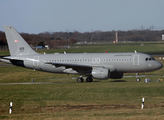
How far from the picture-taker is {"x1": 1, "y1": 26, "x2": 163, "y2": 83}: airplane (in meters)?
40.8

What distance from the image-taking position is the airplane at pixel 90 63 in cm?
4075

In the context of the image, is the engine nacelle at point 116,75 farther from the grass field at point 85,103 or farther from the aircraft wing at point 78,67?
the grass field at point 85,103

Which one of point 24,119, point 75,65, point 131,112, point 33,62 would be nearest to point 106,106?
point 131,112

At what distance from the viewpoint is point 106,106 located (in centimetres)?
2450

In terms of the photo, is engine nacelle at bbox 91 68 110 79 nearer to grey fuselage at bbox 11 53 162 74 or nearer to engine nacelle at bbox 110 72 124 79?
grey fuselage at bbox 11 53 162 74

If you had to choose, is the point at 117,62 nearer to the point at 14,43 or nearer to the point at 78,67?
the point at 78,67

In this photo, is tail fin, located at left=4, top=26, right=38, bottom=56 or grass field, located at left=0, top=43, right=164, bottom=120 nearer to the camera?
grass field, located at left=0, top=43, right=164, bottom=120

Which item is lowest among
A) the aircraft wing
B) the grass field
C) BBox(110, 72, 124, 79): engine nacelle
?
the grass field

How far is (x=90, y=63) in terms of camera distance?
4156 cm

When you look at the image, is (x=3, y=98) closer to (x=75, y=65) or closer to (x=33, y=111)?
(x=33, y=111)

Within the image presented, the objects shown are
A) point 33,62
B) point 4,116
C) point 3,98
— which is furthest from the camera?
point 33,62

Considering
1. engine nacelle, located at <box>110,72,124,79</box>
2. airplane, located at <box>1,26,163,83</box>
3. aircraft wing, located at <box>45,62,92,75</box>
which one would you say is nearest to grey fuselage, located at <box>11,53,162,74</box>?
airplane, located at <box>1,26,163,83</box>

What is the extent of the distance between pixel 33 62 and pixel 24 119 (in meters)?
24.2

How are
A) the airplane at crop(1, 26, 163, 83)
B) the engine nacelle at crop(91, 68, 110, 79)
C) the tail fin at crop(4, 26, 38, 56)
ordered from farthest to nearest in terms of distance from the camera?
the tail fin at crop(4, 26, 38, 56), the airplane at crop(1, 26, 163, 83), the engine nacelle at crop(91, 68, 110, 79)
